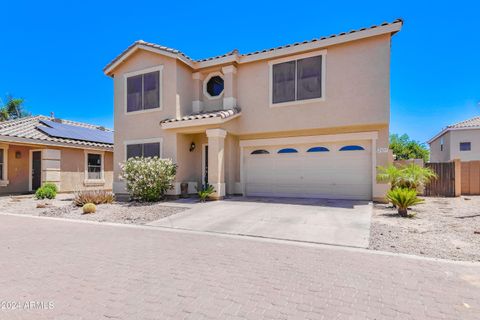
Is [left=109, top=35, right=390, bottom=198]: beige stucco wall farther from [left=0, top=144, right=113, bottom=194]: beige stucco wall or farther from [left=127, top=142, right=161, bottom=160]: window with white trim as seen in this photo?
[left=0, top=144, right=113, bottom=194]: beige stucco wall

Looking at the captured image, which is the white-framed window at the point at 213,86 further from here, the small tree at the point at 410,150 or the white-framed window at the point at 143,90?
the small tree at the point at 410,150

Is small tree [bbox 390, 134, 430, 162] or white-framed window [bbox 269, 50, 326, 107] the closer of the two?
white-framed window [bbox 269, 50, 326, 107]

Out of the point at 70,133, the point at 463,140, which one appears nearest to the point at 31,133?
the point at 70,133

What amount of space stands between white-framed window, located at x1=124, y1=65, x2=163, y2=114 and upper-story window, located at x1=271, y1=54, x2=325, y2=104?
5.99 metres

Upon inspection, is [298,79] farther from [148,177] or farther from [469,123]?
[469,123]

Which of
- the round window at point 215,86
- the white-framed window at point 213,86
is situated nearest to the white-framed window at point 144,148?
the white-framed window at point 213,86

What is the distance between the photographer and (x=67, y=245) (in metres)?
6.03

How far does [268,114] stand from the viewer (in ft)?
43.6

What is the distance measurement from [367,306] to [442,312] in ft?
2.75

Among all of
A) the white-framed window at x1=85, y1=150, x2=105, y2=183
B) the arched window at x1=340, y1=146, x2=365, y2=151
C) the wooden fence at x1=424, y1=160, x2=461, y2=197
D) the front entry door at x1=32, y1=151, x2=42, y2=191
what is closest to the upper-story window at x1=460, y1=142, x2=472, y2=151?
the wooden fence at x1=424, y1=160, x2=461, y2=197

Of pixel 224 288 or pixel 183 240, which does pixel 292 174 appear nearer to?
pixel 183 240

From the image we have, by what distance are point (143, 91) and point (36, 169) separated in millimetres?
9774

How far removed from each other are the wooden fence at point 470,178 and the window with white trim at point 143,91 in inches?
687

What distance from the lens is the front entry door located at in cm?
1733
